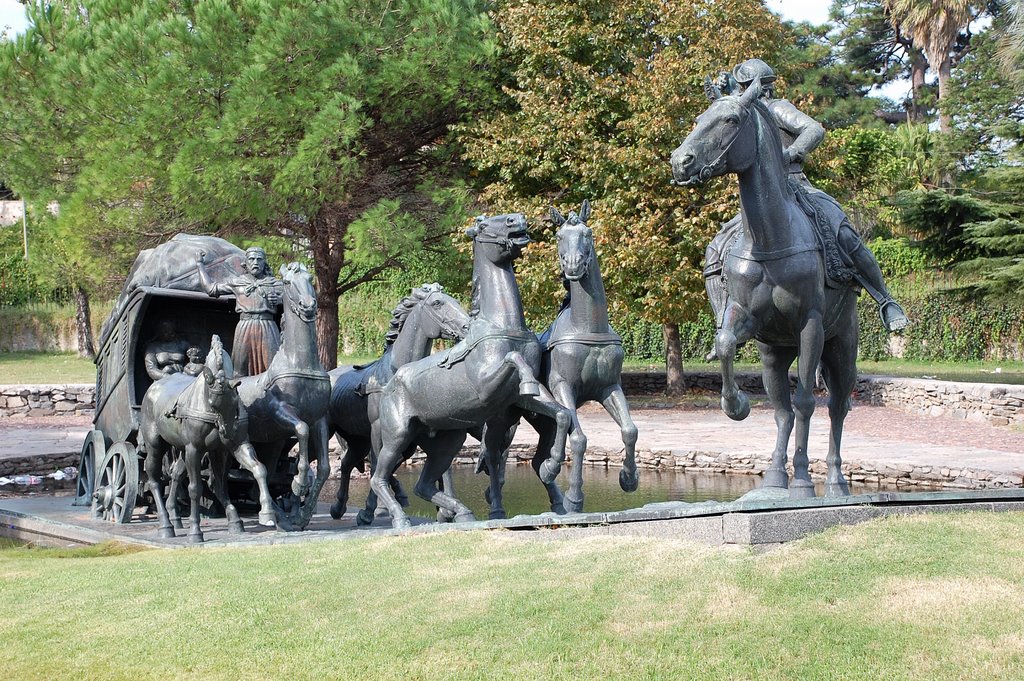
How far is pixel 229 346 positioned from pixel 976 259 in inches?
737

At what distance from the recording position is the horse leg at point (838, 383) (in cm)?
816

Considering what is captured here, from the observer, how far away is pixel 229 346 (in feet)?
38.8

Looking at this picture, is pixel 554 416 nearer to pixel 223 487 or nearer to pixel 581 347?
pixel 581 347

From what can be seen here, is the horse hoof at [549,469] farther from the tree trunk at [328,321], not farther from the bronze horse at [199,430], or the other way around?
the tree trunk at [328,321]

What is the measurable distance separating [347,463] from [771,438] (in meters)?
8.38

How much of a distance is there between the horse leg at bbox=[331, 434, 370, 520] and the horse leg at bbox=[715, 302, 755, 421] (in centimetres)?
440

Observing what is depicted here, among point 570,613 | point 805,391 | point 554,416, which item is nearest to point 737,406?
point 805,391

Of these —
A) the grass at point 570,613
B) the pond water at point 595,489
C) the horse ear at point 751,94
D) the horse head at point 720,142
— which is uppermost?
the horse ear at point 751,94

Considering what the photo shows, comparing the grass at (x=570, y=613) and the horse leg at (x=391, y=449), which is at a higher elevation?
the horse leg at (x=391, y=449)

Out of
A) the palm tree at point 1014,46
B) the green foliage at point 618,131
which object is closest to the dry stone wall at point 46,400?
the green foliage at point 618,131

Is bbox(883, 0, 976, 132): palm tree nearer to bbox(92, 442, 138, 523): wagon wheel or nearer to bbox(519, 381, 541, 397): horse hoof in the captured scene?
bbox(92, 442, 138, 523): wagon wheel

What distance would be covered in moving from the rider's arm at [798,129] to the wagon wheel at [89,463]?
284 inches

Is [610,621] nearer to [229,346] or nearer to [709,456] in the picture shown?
[229,346]

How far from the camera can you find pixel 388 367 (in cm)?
1011
